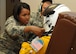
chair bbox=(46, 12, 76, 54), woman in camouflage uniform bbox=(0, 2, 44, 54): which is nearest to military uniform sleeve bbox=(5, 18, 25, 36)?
woman in camouflage uniform bbox=(0, 2, 44, 54)

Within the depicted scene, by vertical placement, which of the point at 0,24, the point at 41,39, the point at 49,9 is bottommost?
the point at 0,24

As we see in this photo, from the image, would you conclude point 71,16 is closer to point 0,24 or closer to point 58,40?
point 58,40

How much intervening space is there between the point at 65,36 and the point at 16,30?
47cm

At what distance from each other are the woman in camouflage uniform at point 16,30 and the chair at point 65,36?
1.13 feet

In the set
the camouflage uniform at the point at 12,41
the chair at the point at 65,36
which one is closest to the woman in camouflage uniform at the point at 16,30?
the camouflage uniform at the point at 12,41

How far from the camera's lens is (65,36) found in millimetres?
740

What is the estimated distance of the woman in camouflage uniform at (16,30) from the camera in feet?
3.90

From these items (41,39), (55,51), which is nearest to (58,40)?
(55,51)

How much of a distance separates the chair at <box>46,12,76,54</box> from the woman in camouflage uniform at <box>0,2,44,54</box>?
35 centimetres

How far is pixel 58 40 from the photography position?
76 cm

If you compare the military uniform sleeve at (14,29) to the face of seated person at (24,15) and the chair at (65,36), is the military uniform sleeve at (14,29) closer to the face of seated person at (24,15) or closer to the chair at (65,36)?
the face of seated person at (24,15)

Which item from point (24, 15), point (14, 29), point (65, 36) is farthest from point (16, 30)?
point (65, 36)

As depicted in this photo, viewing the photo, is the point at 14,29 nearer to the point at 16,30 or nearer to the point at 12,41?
the point at 16,30

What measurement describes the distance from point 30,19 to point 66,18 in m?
0.72
